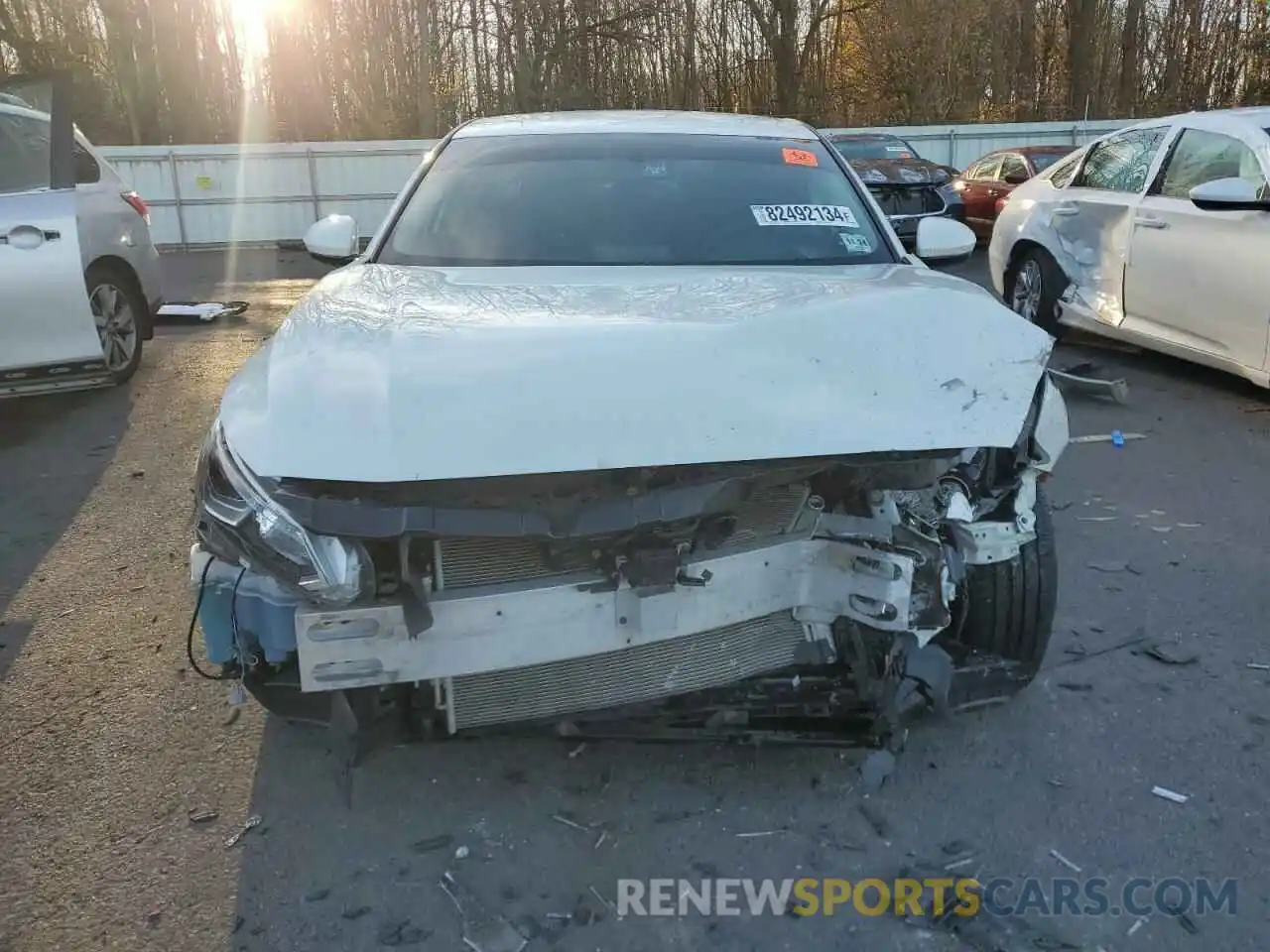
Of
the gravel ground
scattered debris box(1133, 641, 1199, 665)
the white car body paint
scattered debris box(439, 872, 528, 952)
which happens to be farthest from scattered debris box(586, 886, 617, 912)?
the white car body paint

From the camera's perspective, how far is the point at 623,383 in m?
2.24

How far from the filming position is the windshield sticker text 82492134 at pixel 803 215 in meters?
3.56

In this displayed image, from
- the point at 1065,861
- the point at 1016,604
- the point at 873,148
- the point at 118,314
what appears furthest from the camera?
the point at 873,148

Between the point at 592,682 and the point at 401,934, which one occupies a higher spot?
the point at 592,682

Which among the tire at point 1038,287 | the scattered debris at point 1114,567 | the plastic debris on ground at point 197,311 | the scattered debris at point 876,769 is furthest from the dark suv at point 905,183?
the scattered debris at point 876,769

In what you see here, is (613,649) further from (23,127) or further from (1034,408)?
(23,127)

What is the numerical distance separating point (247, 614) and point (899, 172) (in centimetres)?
1170

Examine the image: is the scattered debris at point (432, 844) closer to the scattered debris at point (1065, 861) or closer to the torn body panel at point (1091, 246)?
the scattered debris at point (1065, 861)

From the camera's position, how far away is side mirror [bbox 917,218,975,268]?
164 inches

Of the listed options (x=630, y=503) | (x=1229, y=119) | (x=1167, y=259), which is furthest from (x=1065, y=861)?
(x=1229, y=119)

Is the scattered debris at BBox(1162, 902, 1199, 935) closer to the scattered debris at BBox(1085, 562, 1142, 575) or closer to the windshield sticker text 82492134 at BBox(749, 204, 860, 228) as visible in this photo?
the scattered debris at BBox(1085, 562, 1142, 575)

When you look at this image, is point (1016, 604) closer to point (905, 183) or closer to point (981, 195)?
point (905, 183)

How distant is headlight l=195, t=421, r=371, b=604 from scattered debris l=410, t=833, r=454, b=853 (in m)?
0.67

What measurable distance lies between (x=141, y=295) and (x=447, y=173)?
13.8 feet
